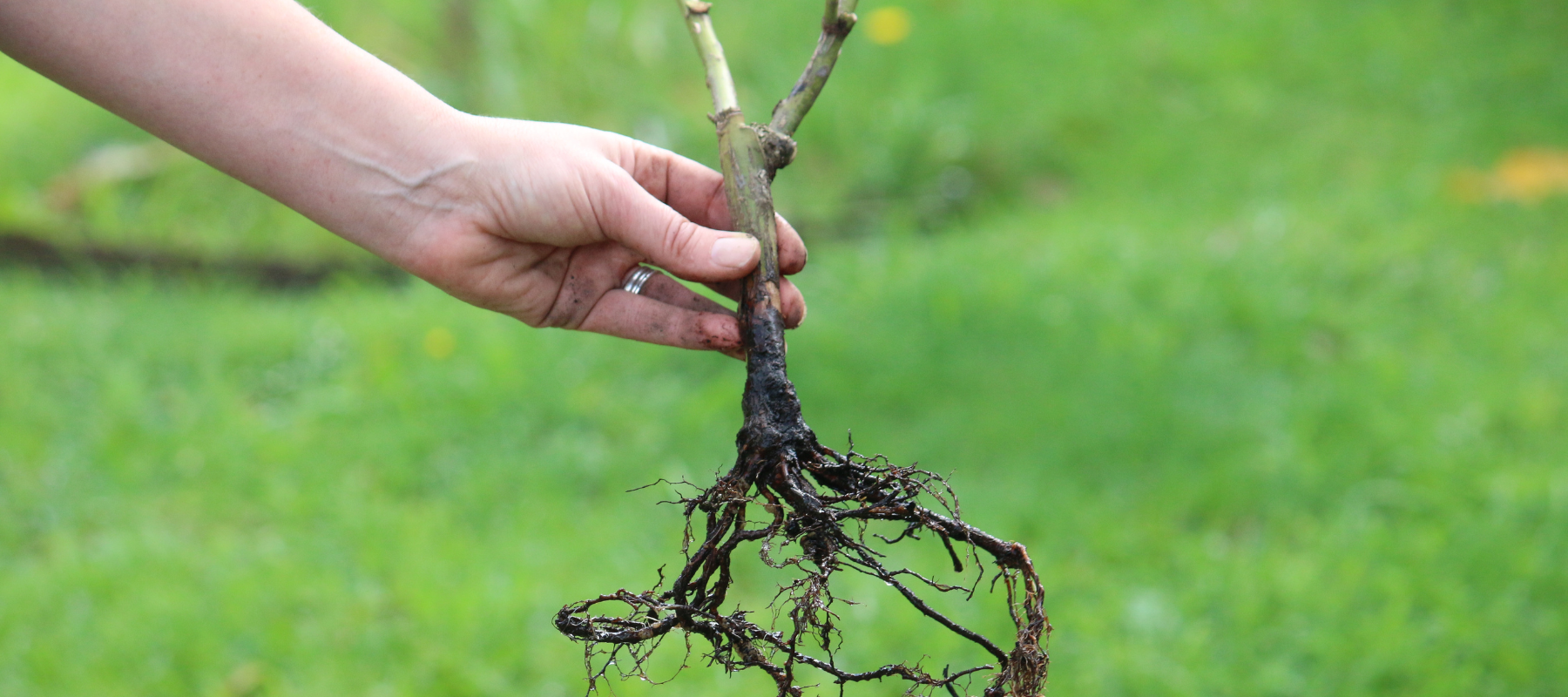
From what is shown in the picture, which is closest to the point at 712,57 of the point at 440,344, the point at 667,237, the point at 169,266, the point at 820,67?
the point at 820,67

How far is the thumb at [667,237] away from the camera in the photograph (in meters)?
1.42

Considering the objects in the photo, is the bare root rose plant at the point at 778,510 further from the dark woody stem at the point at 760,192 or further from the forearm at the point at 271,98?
the forearm at the point at 271,98

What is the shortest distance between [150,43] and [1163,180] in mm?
3873

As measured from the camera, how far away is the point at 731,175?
1471 mm

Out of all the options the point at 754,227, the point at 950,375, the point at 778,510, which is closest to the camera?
the point at 778,510

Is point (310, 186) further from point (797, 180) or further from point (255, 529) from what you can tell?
point (797, 180)

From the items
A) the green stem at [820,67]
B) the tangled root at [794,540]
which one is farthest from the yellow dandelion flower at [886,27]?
the tangled root at [794,540]

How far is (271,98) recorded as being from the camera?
1.46m

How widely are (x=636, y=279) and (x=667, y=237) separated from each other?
0.79 feet

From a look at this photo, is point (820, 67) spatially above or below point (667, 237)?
above

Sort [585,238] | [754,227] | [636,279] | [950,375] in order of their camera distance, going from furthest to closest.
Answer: [950,375] → [636,279] → [585,238] → [754,227]

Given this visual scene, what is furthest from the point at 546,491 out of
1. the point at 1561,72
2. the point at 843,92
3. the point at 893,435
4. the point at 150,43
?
the point at 1561,72

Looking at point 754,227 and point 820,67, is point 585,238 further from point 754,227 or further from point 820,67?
point 820,67

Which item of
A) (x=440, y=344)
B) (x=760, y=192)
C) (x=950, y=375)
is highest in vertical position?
(x=950, y=375)
